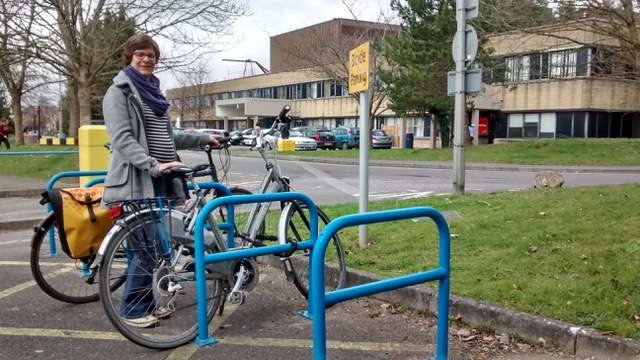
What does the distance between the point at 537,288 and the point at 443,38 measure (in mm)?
26115

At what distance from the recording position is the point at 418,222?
7.30 metres

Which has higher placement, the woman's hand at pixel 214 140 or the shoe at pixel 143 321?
the woman's hand at pixel 214 140

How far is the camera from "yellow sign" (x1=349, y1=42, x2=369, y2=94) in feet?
18.5

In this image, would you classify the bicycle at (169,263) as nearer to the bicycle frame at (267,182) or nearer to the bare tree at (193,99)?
the bicycle frame at (267,182)

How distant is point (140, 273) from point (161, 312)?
34cm

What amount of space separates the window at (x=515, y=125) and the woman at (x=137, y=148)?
132 ft

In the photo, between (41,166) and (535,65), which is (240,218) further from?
(41,166)

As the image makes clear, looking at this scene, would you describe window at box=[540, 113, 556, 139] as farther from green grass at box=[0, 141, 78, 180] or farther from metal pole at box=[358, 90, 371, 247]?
metal pole at box=[358, 90, 371, 247]

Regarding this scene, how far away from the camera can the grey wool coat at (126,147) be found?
4012 mm

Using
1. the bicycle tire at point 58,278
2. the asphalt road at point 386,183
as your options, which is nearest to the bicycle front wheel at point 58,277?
the bicycle tire at point 58,278

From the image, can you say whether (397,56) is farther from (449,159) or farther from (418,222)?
(418,222)

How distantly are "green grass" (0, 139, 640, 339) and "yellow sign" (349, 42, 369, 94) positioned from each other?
5.64ft

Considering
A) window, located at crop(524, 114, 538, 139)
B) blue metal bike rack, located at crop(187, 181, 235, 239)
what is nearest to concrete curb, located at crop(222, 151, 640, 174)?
window, located at crop(524, 114, 538, 139)

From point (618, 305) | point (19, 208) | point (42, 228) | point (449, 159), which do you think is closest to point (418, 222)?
point (618, 305)
